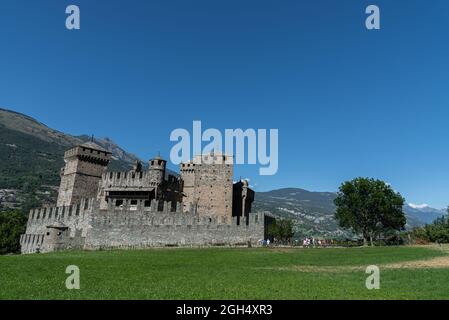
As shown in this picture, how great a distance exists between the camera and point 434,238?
65312mm

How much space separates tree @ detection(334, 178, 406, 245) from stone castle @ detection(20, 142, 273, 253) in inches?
561

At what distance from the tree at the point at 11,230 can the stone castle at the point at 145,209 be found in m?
11.7

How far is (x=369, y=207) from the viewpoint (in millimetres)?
59812

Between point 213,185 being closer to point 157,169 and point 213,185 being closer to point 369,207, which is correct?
point 157,169

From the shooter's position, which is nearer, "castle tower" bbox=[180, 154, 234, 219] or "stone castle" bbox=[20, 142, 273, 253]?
"stone castle" bbox=[20, 142, 273, 253]

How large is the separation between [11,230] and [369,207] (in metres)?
→ 57.1

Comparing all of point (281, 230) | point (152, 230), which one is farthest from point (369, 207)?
point (152, 230)

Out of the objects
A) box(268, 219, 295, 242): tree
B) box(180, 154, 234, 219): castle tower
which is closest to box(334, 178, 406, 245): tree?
box(268, 219, 295, 242): tree

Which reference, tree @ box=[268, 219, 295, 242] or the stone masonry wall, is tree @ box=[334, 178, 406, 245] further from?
the stone masonry wall

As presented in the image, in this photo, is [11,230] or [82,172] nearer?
[82,172]

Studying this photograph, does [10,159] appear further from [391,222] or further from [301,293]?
[301,293]

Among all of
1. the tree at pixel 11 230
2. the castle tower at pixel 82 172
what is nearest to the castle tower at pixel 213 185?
the castle tower at pixel 82 172

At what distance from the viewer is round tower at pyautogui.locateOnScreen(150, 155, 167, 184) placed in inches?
2083

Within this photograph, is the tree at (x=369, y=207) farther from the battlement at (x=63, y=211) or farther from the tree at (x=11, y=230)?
the tree at (x=11, y=230)
